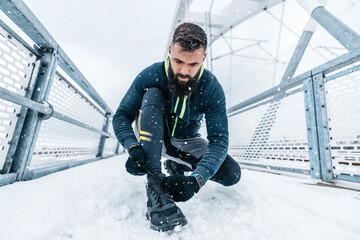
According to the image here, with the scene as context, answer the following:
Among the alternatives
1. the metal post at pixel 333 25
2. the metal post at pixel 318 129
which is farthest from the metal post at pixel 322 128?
the metal post at pixel 333 25

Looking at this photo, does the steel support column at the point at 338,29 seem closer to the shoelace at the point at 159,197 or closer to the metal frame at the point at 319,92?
the metal frame at the point at 319,92

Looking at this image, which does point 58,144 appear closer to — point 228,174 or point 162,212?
point 162,212

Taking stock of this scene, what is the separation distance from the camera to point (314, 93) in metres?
1.75

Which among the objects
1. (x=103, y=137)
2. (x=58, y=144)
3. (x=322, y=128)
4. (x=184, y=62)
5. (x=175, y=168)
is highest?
(x=184, y=62)

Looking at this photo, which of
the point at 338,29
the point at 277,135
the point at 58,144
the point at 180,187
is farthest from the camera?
the point at 338,29

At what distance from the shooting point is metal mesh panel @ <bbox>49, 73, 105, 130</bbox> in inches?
64.6

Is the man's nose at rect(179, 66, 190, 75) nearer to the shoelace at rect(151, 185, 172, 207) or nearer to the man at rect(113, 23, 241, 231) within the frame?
the man at rect(113, 23, 241, 231)

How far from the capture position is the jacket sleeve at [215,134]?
1037 millimetres

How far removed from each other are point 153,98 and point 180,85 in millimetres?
213

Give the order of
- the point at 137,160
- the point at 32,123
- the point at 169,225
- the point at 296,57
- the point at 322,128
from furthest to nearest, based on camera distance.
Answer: the point at 296,57
the point at 322,128
the point at 32,123
the point at 137,160
the point at 169,225

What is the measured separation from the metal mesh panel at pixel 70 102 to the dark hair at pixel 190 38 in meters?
1.15

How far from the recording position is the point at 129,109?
130 cm

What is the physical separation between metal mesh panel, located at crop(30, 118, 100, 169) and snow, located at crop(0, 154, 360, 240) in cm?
40

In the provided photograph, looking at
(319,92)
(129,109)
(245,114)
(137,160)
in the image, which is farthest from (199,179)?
(245,114)
